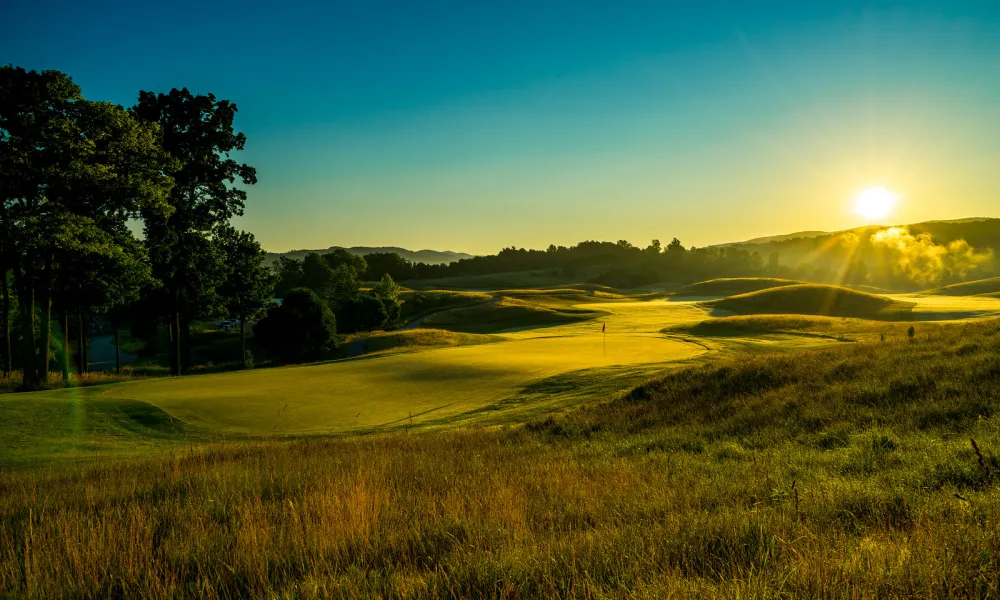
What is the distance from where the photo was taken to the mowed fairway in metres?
16.9

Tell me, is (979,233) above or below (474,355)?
above

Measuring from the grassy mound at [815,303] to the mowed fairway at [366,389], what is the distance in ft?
127

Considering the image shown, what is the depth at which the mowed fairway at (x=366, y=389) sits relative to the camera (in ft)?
55.4

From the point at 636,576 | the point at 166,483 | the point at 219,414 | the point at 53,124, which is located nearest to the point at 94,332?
the point at 53,124

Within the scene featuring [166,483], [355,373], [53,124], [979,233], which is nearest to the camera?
[166,483]

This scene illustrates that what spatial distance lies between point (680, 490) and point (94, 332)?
112847mm

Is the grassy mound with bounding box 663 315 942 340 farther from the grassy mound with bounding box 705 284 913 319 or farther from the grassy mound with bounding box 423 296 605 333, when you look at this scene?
the grassy mound with bounding box 423 296 605 333

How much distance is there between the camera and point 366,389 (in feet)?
69.2

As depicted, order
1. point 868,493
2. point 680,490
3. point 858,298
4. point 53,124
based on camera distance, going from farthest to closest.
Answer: point 858,298 → point 53,124 → point 680,490 → point 868,493

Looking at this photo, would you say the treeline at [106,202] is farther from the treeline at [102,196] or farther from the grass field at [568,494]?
the grass field at [568,494]

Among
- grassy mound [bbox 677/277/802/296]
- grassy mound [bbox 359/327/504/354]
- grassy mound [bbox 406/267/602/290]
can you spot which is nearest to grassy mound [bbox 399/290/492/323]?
grassy mound [bbox 359/327/504/354]

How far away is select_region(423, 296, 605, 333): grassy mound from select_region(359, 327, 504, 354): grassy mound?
523 inches

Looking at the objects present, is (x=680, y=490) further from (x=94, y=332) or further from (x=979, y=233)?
(x=979, y=233)

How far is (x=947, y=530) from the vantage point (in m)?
3.75
